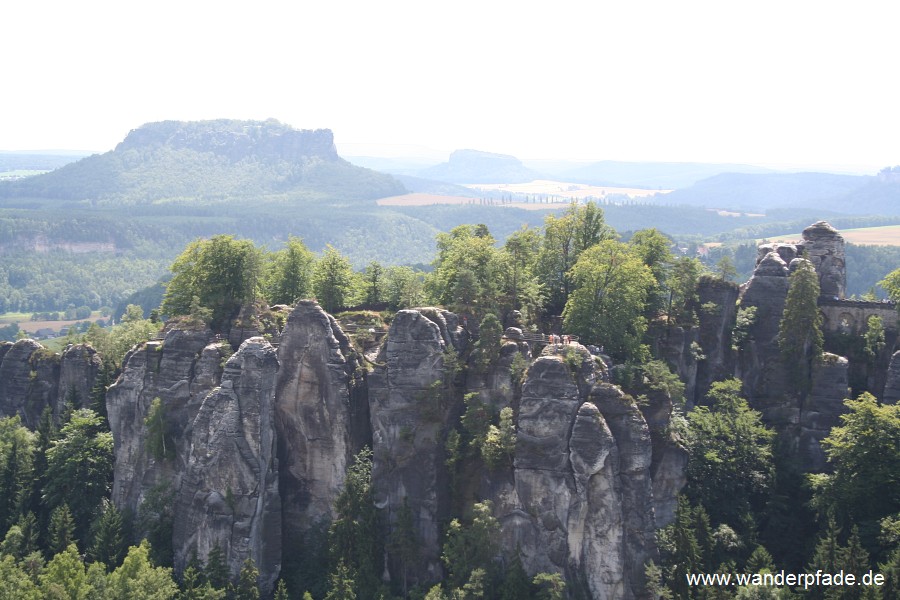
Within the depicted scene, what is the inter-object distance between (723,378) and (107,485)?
39.3 metres

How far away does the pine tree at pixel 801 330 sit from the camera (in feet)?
204

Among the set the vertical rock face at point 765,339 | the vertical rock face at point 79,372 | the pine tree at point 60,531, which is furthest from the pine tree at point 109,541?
the vertical rock face at point 765,339

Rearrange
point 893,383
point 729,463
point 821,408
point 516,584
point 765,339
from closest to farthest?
point 516,584
point 729,463
point 893,383
point 821,408
point 765,339

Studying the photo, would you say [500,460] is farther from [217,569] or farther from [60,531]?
[60,531]

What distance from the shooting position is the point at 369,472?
55.3m

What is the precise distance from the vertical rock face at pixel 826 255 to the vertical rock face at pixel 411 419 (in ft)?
95.6

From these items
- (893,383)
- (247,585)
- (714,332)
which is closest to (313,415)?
(247,585)

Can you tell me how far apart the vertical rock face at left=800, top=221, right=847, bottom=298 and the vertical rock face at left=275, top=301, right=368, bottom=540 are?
33380 mm

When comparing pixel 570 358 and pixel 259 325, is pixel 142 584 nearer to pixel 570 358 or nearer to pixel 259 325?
pixel 259 325

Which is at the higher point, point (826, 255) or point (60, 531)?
point (826, 255)

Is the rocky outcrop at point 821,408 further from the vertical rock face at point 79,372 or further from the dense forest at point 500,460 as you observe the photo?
the vertical rock face at point 79,372

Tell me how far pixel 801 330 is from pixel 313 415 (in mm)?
30332

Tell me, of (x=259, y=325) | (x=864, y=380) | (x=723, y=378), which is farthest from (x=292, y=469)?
(x=864, y=380)

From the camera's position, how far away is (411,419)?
55062 mm
